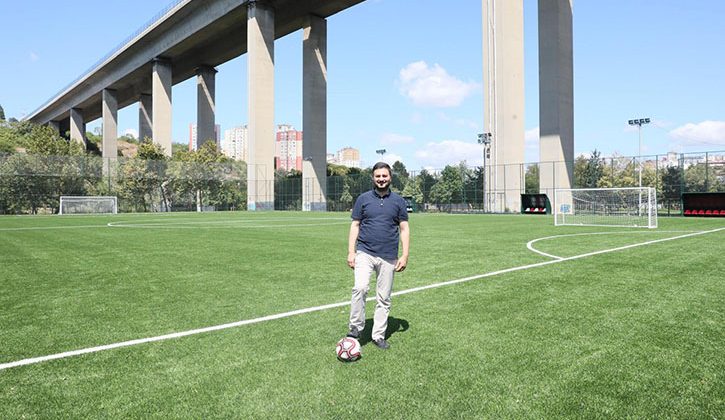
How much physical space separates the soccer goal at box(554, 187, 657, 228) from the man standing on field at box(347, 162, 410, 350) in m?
17.9

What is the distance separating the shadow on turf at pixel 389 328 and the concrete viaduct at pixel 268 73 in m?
39.7

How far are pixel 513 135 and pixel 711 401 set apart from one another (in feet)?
141

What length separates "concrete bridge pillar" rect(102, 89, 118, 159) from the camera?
85438 millimetres

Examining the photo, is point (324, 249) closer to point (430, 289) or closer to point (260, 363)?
point (430, 289)

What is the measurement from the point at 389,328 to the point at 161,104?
246 feet

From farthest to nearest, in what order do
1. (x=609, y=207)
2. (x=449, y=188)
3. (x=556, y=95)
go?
(x=449, y=188)
(x=556, y=95)
(x=609, y=207)

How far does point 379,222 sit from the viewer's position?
4.75 m

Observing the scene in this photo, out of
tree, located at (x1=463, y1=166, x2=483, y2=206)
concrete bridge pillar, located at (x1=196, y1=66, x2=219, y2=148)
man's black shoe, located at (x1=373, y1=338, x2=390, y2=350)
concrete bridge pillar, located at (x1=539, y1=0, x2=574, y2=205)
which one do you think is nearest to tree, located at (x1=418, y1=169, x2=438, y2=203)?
tree, located at (x1=463, y1=166, x2=483, y2=206)

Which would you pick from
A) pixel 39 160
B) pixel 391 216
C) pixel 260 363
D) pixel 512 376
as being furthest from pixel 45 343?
pixel 39 160

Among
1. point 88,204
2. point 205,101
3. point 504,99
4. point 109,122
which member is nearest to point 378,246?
point 504,99

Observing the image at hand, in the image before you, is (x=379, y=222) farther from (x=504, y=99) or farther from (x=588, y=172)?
(x=588, y=172)

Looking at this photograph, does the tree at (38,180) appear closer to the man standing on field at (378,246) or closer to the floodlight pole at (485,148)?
the floodlight pole at (485,148)

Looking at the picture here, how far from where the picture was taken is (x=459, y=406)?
10.5 feet

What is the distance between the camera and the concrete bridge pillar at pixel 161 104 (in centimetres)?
7031
